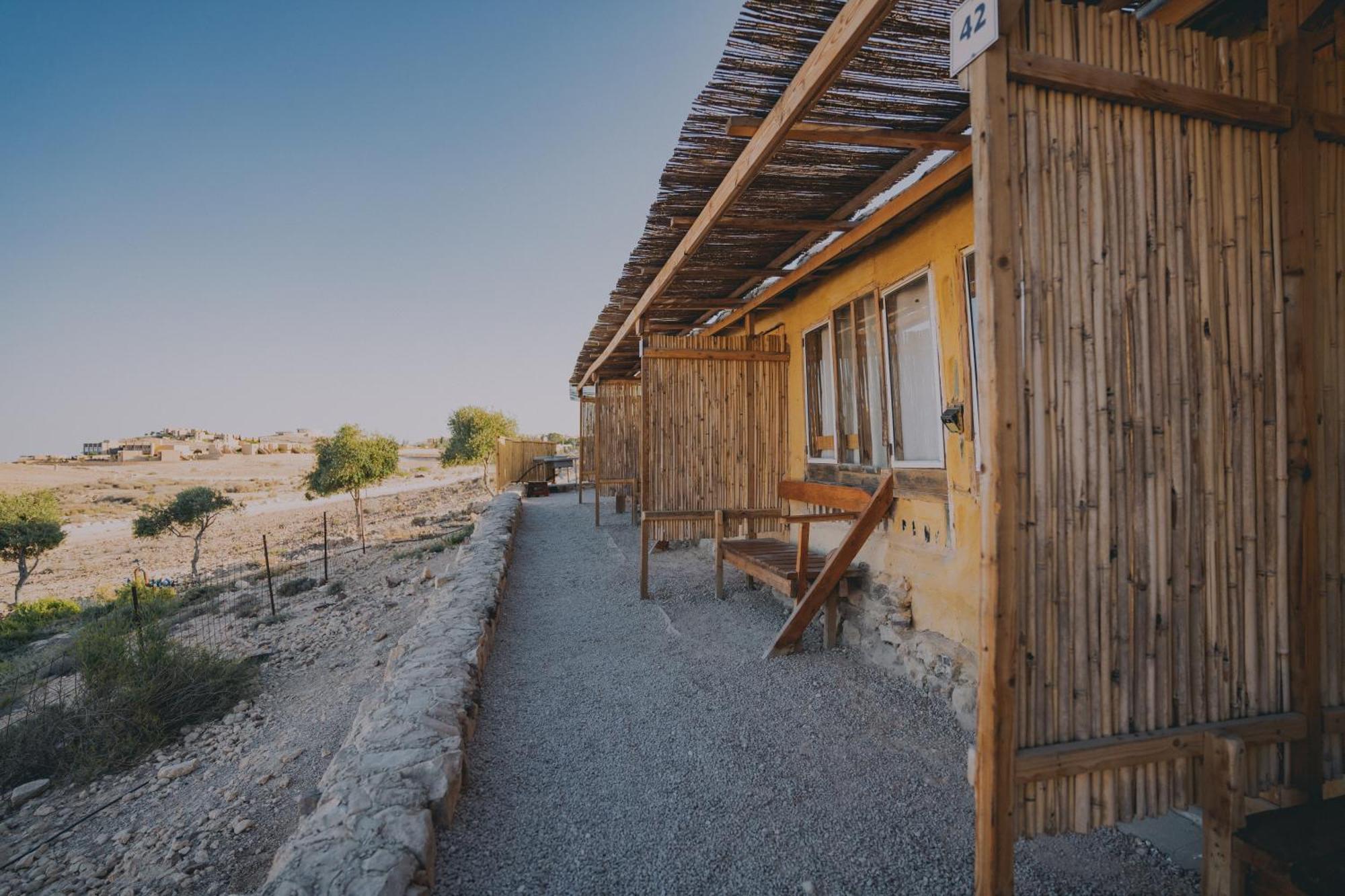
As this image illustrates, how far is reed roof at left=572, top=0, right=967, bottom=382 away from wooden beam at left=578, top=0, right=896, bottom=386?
0.08 meters

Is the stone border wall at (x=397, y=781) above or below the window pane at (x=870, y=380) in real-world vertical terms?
below

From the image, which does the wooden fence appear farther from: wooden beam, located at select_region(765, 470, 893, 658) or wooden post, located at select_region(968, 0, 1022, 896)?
wooden post, located at select_region(968, 0, 1022, 896)

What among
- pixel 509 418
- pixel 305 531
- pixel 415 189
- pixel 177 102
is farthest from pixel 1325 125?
pixel 415 189

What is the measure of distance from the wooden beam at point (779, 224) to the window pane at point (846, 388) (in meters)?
0.93

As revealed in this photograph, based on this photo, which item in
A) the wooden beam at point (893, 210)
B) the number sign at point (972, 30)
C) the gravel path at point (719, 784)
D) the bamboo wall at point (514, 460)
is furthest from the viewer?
the bamboo wall at point (514, 460)

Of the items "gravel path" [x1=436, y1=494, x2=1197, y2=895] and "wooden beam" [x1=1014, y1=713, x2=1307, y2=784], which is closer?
"wooden beam" [x1=1014, y1=713, x2=1307, y2=784]

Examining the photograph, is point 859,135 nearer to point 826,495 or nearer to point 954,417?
point 954,417

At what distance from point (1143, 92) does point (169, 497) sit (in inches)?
1463

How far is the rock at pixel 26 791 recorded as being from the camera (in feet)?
14.0

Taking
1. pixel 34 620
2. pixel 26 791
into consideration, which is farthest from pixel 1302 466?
pixel 34 620

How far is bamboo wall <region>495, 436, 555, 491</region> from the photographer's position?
56.8 feet

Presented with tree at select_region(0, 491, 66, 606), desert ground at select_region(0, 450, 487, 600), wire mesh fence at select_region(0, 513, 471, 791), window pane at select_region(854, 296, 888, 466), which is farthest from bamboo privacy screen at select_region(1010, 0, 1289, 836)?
tree at select_region(0, 491, 66, 606)

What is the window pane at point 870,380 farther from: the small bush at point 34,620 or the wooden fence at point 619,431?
the small bush at point 34,620

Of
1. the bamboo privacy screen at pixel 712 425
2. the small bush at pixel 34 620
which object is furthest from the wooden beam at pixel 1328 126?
the small bush at pixel 34 620
